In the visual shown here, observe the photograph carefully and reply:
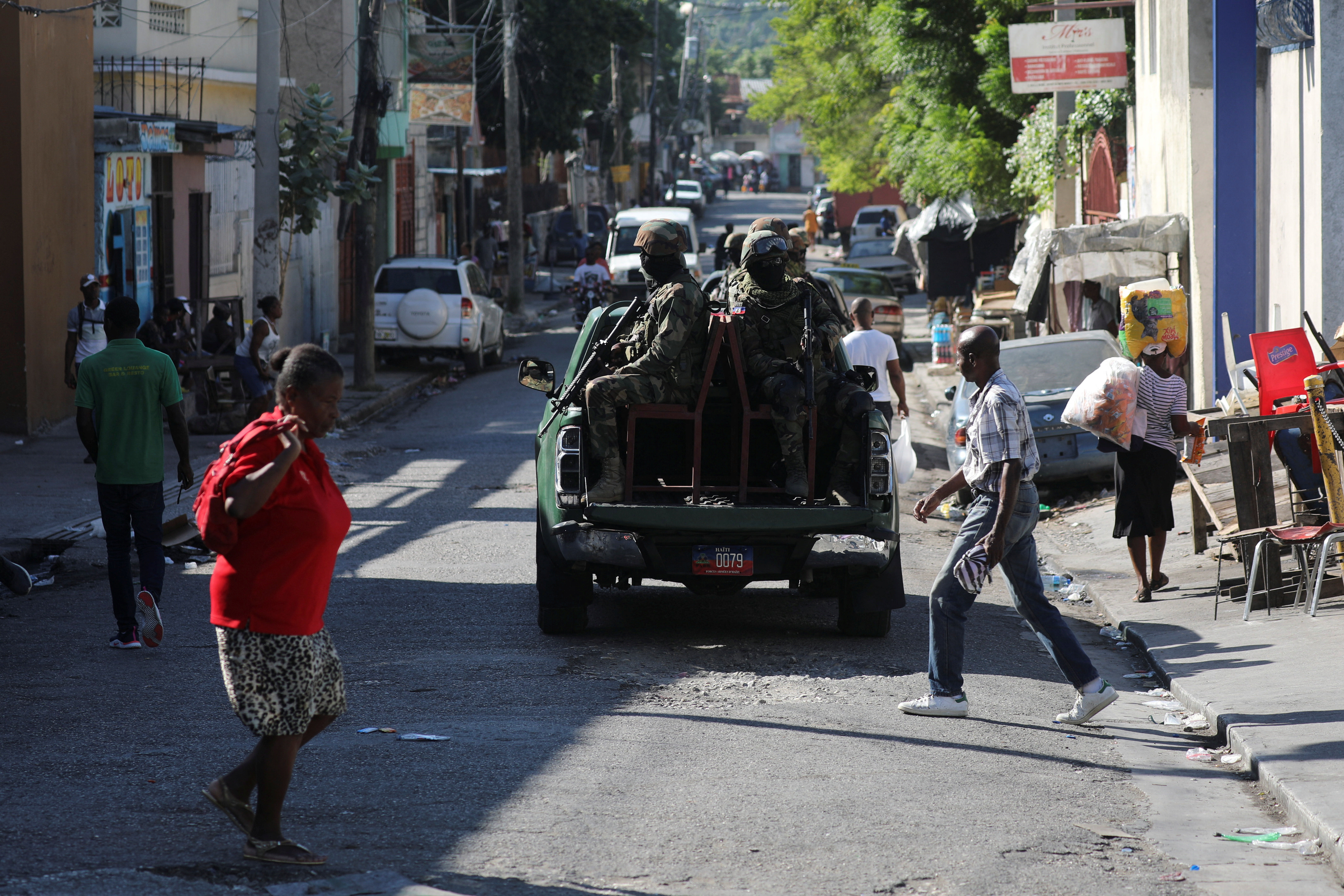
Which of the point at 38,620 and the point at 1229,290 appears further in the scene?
the point at 1229,290

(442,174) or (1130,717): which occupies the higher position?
(442,174)

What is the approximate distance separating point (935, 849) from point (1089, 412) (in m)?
5.03

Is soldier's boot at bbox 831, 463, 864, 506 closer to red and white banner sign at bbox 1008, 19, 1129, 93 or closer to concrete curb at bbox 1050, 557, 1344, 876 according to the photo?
concrete curb at bbox 1050, 557, 1344, 876

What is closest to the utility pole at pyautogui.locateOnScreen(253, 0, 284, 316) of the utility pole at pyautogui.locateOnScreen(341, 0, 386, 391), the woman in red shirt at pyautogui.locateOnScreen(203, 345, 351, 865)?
the utility pole at pyautogui.locateOnScreen(341, 0, 386, 391)


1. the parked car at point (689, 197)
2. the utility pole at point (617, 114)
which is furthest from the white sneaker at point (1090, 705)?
the parked car at point (689, 197)

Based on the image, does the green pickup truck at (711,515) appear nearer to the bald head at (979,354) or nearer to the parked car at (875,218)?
the bald head at (979,354)

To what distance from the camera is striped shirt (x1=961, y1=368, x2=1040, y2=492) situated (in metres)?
6.82

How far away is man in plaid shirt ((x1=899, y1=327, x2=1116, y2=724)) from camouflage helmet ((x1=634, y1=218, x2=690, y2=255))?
220 centimetres

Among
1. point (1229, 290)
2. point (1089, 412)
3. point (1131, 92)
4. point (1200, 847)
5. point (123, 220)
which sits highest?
point (1131, 92)

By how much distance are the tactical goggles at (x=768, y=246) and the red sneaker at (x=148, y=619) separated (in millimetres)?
3763

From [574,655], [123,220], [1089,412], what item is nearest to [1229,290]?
[1089,412]

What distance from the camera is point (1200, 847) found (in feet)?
18.3

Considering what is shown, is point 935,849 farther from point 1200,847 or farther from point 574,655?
point 574,655

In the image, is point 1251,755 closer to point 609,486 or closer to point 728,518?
point 728,518
